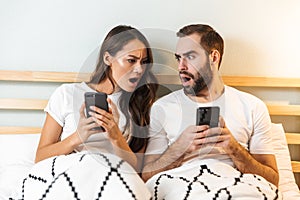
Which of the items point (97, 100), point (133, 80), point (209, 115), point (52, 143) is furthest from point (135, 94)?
point (52, 143)

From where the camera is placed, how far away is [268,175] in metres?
1.68

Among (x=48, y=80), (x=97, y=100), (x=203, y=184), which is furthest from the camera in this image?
(x=48, y=80)

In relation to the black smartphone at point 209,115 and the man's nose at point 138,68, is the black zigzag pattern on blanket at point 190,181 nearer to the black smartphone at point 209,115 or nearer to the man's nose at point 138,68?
the black smartphone at point 209,115

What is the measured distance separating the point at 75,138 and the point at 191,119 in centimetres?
42

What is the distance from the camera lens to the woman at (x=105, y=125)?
4.52 ft

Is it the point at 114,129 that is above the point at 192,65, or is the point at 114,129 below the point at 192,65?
below

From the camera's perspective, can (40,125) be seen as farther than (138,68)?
Yes

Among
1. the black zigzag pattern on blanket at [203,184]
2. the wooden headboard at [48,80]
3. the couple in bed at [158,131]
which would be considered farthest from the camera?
the wooden headboard at [48,80]

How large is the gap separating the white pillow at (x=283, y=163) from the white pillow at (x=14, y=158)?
3.11ft

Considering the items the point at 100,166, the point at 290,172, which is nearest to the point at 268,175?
the point at 290,172

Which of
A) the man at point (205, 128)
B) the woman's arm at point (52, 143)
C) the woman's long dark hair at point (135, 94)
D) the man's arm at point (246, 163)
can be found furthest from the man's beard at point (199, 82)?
the woman's arm at point (52, 143)

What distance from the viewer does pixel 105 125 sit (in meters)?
1.60

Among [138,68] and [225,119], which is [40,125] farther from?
[225,119]

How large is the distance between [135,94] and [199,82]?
9.7 inches
